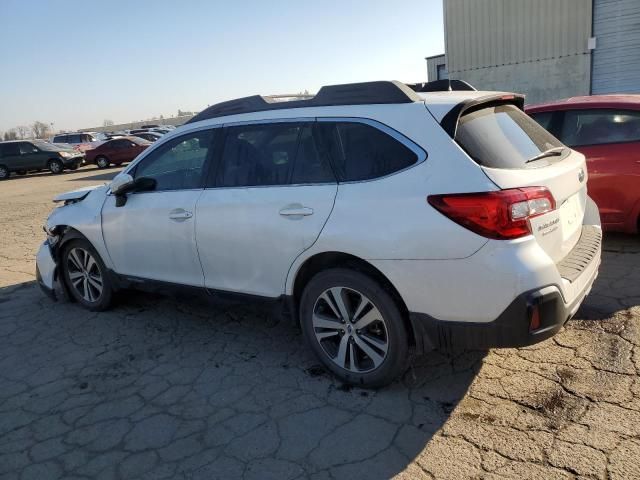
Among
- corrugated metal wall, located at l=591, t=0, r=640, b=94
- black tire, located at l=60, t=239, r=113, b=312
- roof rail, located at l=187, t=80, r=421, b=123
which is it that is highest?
corrugated metal wall, located at l=591, t=0, r=640, b=94

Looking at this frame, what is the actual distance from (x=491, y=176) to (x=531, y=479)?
141cm

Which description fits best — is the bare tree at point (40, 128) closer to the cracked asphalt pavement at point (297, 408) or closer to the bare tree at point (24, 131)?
the bare tree at point (24, 131)

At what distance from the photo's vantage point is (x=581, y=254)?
3.14 m

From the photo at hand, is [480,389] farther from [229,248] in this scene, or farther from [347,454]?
[229,248]

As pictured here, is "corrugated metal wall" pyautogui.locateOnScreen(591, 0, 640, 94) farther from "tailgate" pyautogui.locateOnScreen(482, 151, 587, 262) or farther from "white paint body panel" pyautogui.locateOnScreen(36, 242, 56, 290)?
"white paint body panel" pyautogui.locateOnScreen(36, 242, 56, 290)

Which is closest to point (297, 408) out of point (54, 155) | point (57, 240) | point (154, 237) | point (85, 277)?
point (154, 237)

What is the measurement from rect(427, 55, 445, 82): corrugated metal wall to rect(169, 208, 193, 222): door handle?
868 inches

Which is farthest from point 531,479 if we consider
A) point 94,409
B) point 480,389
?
point 94,409

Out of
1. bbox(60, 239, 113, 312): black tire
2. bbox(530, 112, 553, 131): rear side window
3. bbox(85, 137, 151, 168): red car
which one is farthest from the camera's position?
bbox(85, 137, 151, 168): red car

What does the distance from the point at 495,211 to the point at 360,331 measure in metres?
1.09

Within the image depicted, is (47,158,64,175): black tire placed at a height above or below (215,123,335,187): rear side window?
below

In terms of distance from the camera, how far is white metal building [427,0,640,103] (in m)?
16.1

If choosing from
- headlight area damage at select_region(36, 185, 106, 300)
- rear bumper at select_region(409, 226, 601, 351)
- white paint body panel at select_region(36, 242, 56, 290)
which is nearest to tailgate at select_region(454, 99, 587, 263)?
rear bumper at select_region(409, 226, 601, 351)

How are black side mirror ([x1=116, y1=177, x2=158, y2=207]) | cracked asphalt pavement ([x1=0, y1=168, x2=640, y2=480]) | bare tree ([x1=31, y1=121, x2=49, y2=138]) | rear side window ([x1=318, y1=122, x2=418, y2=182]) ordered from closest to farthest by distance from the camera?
cracked asphalt pavement ([x1=0, y1=168, x2=640, y2=480])
rear side window ([x1=318, y1=122, x2=418, y2=182])
black side mirror ([x1=116, y1=177, x2=158, y2=207])
bare tree ([x1=31, y1=121, x2=49, y2=138])
